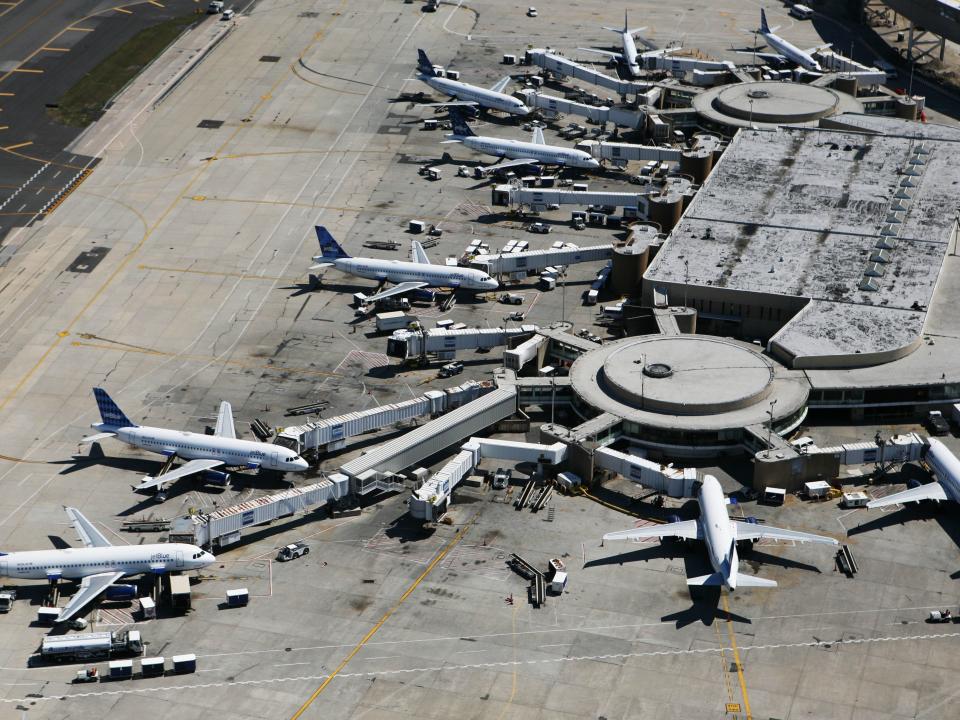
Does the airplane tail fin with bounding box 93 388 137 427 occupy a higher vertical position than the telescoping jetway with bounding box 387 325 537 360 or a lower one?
higher

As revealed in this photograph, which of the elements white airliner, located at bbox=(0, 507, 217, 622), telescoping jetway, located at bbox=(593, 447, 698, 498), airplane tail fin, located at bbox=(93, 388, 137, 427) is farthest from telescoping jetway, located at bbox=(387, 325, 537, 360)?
white airliner, located at bbox=(0, 507, 217, 622)

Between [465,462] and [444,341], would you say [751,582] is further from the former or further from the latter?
[444,341]

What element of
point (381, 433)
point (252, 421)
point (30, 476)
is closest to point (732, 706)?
point (381, 433)

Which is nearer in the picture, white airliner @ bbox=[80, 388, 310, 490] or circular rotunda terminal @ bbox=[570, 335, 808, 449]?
white airliner @ bbox=[80, 388, 310, 490]

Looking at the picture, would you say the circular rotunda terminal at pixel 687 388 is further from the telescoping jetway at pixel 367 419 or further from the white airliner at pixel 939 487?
the white airliner at pixel 939 487

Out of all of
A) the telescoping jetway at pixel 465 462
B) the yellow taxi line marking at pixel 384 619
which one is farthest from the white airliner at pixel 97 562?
the telescoping jetway at pixel 465 462

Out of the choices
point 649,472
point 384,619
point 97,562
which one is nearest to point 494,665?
point 384,619

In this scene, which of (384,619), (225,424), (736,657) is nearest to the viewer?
(736,657)

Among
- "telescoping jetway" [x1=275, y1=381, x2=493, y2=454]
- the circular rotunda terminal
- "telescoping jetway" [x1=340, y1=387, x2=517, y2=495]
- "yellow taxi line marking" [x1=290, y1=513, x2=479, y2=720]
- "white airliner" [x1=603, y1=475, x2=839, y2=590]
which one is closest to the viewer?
"yellow taxi line marking" [x1=290, y1=513, x2=479, y2=720]

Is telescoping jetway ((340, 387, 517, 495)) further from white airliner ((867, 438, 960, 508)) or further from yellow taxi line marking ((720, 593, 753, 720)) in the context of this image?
white airliner ((867, 438, 960, 508))
